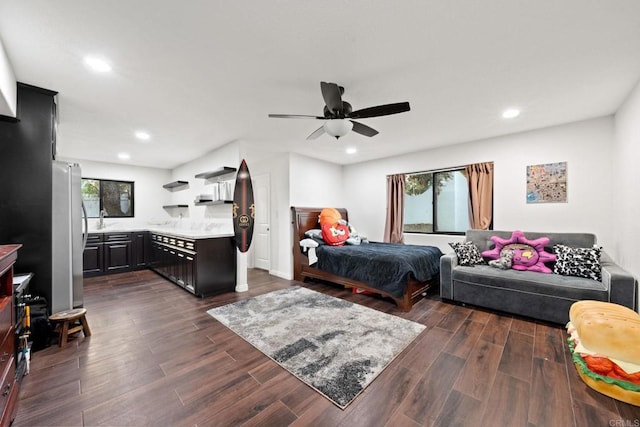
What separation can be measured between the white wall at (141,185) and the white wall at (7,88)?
398 cm

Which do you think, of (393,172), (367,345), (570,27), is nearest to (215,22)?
(570,27)

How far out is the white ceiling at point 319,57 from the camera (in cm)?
152

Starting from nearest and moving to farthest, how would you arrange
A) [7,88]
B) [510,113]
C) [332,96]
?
1. [7,88]
2. [332,96]
3. [510,113]

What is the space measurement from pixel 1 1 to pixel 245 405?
9.28ft

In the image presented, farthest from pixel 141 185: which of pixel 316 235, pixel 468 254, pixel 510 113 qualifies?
pixel 510 113

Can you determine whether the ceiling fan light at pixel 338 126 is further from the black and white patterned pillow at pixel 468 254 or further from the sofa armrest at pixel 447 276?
the black and white patterned pillow at pixel 468 254

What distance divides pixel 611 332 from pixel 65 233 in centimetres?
472

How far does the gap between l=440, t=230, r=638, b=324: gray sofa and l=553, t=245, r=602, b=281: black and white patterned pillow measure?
0.31 feet

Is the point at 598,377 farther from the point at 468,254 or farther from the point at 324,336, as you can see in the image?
the point at 324,336

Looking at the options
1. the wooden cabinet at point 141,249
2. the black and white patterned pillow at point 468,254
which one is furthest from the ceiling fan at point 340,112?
the wooden cabinet at point 141,249

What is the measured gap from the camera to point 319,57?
1956 mm

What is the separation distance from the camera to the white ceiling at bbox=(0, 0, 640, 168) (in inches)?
59.9

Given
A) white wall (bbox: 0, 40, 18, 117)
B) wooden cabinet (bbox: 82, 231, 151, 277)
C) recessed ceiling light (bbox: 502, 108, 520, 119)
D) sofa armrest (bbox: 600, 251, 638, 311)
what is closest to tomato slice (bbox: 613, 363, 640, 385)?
sofa armrest (bbox: 600, 251, 638, 311)

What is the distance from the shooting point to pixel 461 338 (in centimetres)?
248
